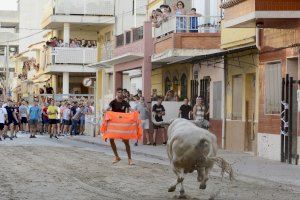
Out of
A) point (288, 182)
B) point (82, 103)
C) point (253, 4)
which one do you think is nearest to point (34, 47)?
point (82, 103)

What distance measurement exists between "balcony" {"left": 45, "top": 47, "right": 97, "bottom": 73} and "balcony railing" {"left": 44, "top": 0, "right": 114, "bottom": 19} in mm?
2382

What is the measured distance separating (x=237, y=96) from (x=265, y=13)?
7.47 metres

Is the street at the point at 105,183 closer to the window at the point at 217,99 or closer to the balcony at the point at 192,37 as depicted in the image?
the window at the point at 217,99

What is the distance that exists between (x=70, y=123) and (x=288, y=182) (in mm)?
30018

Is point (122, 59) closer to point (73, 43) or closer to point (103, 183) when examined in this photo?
point (73, 43)

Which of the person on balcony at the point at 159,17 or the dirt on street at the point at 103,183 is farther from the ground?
the person on balcony at the point at 159,17

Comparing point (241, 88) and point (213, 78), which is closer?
point (241, 88)

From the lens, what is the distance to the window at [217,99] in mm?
32156

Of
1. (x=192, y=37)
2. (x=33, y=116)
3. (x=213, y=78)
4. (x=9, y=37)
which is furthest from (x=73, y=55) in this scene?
(x=9, y=37)

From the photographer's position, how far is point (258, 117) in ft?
89.7

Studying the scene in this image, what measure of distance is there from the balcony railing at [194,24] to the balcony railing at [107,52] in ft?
36.7

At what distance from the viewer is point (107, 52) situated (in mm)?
46000

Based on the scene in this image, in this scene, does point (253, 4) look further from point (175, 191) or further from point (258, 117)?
point (175, 191)

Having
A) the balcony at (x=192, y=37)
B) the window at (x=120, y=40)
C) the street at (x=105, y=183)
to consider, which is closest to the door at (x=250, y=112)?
the balcony at (x=192, y=37)
